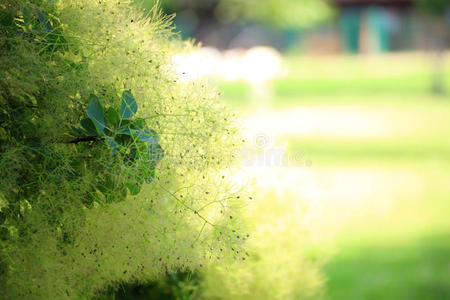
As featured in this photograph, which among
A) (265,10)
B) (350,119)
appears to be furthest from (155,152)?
(265,10)

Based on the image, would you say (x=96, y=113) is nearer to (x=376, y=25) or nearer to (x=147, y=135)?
(x=147, y=135)

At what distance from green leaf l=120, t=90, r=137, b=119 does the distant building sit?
755 inches

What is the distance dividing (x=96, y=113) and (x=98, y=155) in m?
0.11

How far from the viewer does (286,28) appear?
18953mm

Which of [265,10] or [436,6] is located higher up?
[265,10]

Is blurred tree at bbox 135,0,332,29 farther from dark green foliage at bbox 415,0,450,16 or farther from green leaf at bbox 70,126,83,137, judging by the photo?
green leaf at bbox 70,126,83,137

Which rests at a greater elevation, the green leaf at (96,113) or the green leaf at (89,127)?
the green leaf at (96,113)

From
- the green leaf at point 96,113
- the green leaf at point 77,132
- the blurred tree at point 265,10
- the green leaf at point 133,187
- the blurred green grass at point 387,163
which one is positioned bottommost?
the green leaf at point 133,187

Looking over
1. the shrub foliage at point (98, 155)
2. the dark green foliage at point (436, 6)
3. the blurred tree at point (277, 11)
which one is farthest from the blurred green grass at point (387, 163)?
the dark green foliage at point (436, 6)

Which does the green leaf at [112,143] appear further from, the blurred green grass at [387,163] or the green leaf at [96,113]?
the blurred green grass at [387,163]

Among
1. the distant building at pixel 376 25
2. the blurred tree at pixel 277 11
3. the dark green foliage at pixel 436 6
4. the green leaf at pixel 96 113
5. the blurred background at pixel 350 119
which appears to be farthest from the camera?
the distant building at pixel 376 25

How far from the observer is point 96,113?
0.83 meters

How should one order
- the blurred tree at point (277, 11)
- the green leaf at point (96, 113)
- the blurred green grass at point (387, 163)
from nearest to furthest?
the green leaf at point (96, 113)
the blurred green grass at point (387, 163)
the blurred tree at point (277, 11)

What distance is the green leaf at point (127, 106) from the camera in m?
0.85
